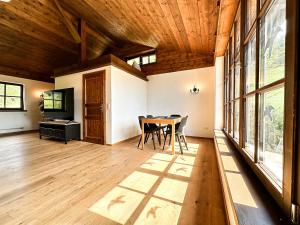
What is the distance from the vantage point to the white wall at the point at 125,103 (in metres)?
3.96

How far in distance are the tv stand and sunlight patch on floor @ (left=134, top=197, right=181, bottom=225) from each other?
3550mm

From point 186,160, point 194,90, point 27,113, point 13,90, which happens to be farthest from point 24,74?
point 186,160

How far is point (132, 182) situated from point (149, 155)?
45.0 inches

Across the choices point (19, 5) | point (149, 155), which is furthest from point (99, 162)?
point (19, 5)

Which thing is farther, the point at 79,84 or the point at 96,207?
the point at 79,84

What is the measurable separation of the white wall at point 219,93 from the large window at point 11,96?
754 centimetres

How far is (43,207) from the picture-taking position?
55.7 inches

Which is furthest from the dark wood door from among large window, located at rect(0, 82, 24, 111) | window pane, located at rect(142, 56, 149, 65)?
large window, located at rect(0, 82, 24, 111)

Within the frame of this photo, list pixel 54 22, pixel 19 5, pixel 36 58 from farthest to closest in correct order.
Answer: pixel 36 58 → pixel 54 22 → pixel 19 5

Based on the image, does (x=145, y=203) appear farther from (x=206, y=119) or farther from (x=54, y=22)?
(x=54, y=22)

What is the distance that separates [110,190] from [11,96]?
259 inches

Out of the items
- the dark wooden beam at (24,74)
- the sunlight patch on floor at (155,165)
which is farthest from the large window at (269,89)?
the dark wooden beam at (24,74)

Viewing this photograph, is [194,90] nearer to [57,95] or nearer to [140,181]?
[140,181]

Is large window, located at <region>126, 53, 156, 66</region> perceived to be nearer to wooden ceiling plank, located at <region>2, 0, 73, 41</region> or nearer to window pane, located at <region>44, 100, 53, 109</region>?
wooden ceiling plank, located at <region>2, 0, 73, 41</region>
